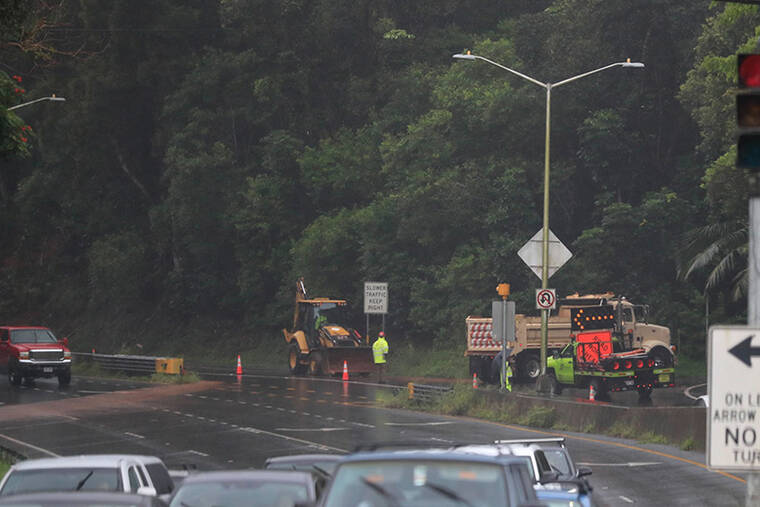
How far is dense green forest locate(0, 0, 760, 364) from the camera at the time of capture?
5359cm

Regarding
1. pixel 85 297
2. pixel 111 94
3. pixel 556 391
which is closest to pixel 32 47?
pixel 556 391

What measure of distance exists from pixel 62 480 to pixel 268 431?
60.4 ft

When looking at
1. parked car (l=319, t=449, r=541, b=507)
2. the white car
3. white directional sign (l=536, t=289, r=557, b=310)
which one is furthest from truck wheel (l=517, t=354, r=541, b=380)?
parked car (l=319, t=449, r=541, b=507)

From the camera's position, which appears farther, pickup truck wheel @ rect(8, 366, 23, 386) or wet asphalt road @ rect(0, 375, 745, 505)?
pickup truck wheel @ rect(8, 366, 23, 386)

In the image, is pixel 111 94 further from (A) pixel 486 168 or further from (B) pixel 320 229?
(A) pixel 486 168

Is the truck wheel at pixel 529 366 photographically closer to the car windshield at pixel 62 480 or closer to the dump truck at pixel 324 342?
the dump truck at pixel 324 342

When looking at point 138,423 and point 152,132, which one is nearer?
point 138,423

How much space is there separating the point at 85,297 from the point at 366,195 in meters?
25.7

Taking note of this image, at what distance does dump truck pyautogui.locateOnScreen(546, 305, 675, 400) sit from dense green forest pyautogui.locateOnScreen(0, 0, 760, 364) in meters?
8.20

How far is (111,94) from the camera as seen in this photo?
7519 cm

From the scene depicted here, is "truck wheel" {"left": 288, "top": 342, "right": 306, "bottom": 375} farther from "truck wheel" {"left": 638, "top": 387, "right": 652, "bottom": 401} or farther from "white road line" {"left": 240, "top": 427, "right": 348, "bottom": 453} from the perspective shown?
"white road line" {"left": 240, "top": 427, "right": 348, "bottom": 453}

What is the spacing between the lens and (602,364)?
38438mm

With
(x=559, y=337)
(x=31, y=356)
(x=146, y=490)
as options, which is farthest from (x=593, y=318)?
(x=146, y=490)

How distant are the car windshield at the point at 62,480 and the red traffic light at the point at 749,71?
7.70m
